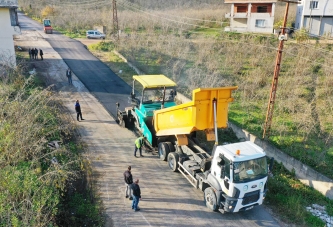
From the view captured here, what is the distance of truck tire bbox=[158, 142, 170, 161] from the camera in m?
12.6

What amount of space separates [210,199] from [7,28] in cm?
2058

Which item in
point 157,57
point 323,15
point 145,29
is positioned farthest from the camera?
point 145,29

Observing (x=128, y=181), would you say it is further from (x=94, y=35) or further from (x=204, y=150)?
(x=94, y=35)

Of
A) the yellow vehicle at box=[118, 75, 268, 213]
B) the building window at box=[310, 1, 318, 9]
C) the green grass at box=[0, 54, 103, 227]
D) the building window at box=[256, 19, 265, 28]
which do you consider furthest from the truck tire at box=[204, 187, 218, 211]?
the building window at box=[256, 19, 265, 28]

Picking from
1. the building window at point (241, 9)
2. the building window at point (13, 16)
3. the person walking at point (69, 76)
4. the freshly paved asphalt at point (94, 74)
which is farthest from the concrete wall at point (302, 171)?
the building window at point (241, 9)

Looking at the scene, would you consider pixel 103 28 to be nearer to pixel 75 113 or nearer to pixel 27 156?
pixel 75 113

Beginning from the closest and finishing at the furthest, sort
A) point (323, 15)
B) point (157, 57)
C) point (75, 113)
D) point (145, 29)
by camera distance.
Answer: point (75, 113)
point (157, 57)
point (323, 15)
point (145, 29)

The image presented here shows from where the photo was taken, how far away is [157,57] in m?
28.4

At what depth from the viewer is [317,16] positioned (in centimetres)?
3350

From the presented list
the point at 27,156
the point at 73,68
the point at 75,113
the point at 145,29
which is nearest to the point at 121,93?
the point at 75,113

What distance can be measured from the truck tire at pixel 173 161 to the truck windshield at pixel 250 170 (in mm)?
3292

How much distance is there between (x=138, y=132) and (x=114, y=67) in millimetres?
12515

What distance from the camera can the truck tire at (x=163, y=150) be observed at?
12578mm

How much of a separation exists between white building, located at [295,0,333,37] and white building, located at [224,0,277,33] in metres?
3.51
